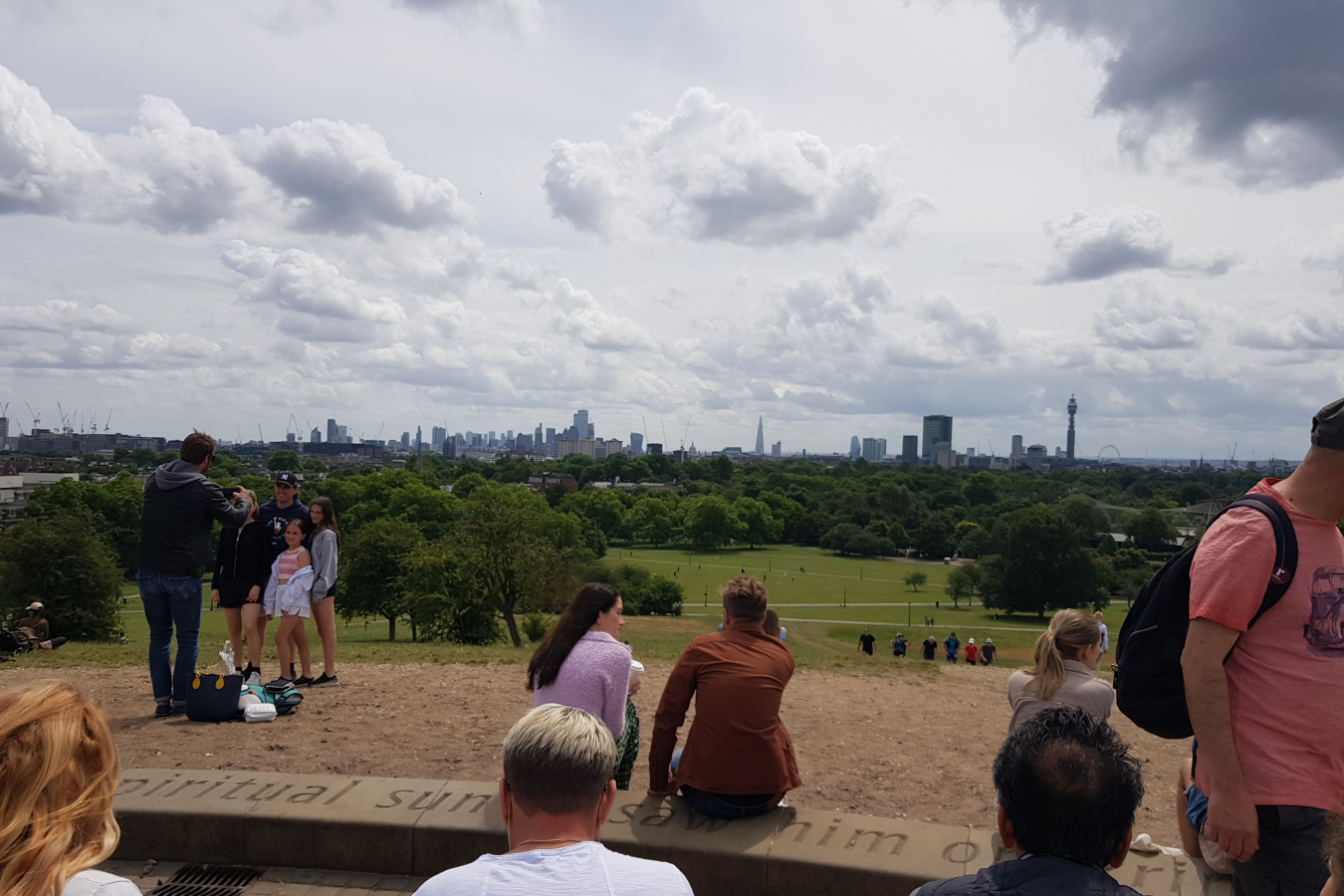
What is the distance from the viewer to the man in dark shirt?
913 centimetres

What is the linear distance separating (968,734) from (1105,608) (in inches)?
2544

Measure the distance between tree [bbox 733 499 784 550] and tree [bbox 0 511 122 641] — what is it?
287ft

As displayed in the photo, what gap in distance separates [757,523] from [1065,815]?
116m

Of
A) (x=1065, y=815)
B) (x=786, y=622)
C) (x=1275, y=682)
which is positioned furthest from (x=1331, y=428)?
(x=786, y=622)

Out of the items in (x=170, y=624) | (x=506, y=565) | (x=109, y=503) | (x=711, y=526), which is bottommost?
(x=711, y=526)

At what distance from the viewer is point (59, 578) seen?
29953 millimetres

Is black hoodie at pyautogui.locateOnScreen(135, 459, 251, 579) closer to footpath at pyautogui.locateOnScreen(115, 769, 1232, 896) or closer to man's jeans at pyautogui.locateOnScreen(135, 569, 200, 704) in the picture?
man's jeans at pyautogui.locateOnScreen(135, 569, 200, 704)

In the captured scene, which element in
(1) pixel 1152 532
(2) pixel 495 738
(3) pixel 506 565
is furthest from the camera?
(1) pixel 1152 532

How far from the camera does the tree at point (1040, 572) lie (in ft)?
219

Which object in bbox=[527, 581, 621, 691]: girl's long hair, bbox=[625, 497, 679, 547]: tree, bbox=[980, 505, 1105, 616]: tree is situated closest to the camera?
bbox=[527, 581, 621, 691]: girl's long hair

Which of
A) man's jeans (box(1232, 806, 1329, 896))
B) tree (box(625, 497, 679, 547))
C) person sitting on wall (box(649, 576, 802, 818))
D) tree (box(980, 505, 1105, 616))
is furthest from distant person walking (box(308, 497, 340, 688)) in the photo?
tree (box(625, 497, 679, 547))

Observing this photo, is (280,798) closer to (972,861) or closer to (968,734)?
(972,861)

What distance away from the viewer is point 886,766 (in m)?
7.95

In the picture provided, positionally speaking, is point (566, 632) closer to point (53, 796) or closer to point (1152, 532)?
point (53, 796)
